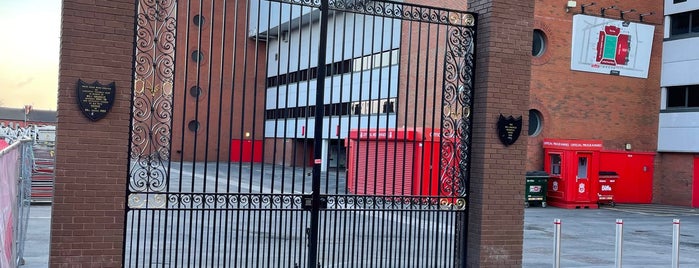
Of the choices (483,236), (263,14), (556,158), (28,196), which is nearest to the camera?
(483,236)

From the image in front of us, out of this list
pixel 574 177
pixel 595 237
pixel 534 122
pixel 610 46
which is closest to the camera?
pixel 595 237

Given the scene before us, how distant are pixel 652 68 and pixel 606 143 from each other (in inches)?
164

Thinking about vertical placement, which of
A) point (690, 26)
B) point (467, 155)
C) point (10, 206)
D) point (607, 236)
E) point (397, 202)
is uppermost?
point (690, 26)

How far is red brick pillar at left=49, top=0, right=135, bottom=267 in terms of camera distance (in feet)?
22.4

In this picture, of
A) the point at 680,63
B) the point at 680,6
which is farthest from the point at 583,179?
the point at 680,6

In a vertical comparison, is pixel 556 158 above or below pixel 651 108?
below

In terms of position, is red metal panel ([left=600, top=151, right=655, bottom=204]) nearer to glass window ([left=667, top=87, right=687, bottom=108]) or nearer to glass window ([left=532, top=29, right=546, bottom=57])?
glass window ([left=667, top=87, right=687, bottom=108])

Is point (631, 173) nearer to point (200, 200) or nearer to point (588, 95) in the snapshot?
point (588, 95)

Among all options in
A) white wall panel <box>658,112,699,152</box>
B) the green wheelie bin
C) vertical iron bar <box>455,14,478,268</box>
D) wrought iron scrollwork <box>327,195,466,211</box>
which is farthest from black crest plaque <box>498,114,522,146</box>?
white wall panel <box>658,112,699,152</box>

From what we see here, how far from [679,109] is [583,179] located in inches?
256

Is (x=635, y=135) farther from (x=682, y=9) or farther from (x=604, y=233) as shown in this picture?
(x=604, y=233)

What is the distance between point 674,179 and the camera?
2728 cm

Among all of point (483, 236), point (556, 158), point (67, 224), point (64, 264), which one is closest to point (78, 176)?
point (67, 224)

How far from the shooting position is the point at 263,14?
37781 mm
